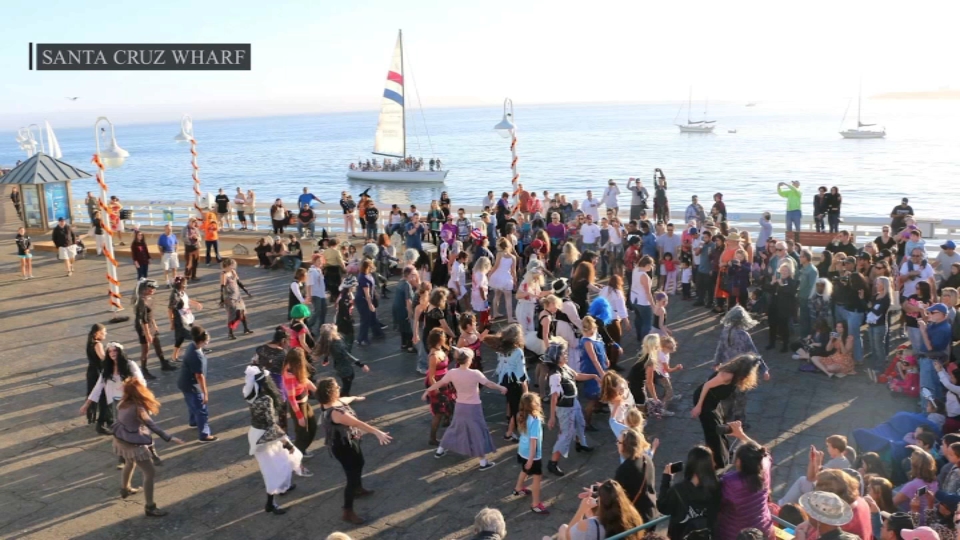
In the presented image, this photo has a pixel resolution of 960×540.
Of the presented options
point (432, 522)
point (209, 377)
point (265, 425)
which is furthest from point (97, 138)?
point (432, 522)

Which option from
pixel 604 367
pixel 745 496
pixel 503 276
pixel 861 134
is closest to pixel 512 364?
pixel 604 367

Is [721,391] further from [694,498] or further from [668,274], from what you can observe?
[668,274]

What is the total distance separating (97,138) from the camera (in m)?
14.5

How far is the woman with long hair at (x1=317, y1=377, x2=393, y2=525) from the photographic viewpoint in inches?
283

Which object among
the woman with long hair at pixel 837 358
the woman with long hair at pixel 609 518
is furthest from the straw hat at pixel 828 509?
the woman with long hair at pixel 837 358

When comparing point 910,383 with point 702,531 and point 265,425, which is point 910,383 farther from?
point 265,425

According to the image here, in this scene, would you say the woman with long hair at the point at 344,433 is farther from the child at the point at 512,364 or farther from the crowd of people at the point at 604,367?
the child at the point at 512,364

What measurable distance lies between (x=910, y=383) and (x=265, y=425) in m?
8.17

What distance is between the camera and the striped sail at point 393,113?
59.8 meters

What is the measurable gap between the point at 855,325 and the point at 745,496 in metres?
6.71

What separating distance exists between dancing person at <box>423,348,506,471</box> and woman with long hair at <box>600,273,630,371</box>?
288 cm

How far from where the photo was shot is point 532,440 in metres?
7.26

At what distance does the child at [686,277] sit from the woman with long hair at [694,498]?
962 centimetres

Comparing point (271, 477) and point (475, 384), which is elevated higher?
point (475, 384)
